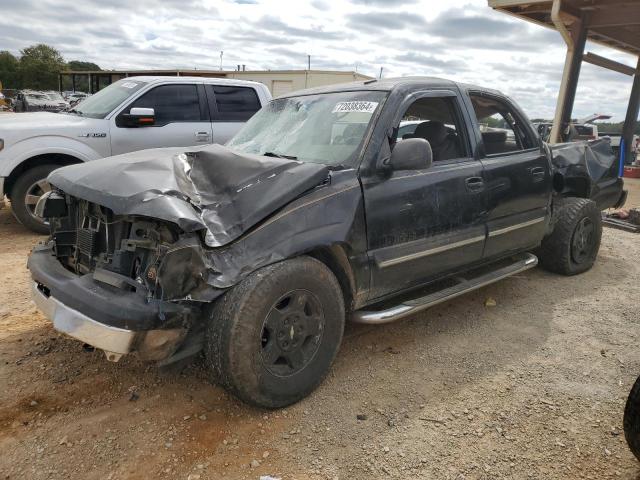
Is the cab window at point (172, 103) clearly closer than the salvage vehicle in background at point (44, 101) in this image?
Yes

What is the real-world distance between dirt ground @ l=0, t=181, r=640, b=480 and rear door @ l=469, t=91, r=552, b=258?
2.64 ft

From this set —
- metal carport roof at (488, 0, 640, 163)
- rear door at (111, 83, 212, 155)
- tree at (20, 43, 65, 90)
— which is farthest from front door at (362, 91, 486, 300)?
tree at (20, 43, 65, 90)

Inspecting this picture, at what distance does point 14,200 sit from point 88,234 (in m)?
3.84

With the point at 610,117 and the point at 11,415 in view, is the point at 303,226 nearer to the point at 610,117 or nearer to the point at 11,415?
the point at 11,415

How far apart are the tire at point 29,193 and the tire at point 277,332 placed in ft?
14.8

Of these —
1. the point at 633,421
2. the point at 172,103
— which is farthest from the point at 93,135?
the point at 633,421

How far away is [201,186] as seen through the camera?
2.80m

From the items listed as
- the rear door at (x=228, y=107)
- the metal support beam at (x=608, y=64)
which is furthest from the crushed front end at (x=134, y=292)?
the metal support beam at (x=608, y=64)

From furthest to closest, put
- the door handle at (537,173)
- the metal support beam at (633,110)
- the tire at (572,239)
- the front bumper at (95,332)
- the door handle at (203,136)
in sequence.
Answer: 1. the metal support beam at (633,110)
2. the door handle at (203,136)
3. the tire at (572,239)
4. the door handle at (537,173)
5. the front bumper at (95,332)

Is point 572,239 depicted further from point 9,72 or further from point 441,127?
point 9,72

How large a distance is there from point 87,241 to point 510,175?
3.29 metres

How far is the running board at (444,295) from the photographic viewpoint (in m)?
3.26

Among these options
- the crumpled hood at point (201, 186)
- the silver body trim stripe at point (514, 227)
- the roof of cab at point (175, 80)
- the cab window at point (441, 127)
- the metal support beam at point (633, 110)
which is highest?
the metal support beam at point (633, 110)

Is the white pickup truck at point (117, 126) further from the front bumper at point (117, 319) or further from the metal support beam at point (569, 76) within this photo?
the metal support beam at point (569, 76)
